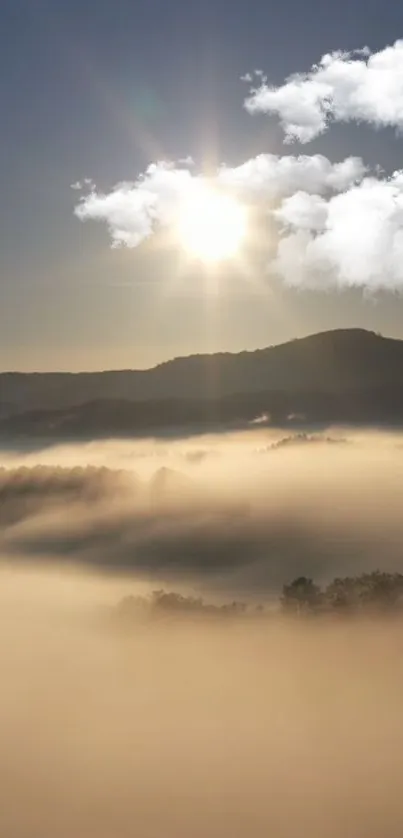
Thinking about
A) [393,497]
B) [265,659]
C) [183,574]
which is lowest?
[265,659]

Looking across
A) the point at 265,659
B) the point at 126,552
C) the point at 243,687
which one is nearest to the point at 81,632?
the point at 265,659

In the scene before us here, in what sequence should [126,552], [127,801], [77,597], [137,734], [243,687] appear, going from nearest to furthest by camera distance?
1. [127,801]
2. [137,734]
3. [243,687]
4. [77,597]
5. [126,552]

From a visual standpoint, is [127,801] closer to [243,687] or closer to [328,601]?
[243,687]

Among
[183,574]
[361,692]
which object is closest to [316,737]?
[361,692]

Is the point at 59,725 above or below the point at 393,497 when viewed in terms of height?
below

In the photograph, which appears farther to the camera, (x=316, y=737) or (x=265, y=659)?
(x=265, y=659)

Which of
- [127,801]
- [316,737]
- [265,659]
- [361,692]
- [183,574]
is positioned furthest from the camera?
[183,574]

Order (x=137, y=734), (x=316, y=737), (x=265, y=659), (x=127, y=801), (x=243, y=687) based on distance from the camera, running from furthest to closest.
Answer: (x=265, y=659) → (x=243, y=687) → (x=137, y=734) → (x=316, y=737) → (x=127, y=801)

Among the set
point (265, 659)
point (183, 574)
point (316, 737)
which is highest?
point (183, 574)

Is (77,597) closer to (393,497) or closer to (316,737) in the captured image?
(316,737)
